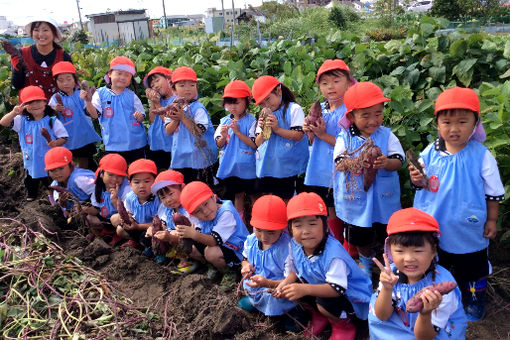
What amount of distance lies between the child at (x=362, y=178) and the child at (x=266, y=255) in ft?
1.62

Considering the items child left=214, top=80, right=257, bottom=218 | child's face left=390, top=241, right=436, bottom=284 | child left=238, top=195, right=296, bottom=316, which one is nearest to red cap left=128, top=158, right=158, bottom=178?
child left=214, top=80, right=257, bottom=218

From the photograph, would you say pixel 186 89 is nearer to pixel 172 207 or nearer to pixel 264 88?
pixel 264 88

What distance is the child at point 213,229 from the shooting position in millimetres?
3389

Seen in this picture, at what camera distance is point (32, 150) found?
4.93m

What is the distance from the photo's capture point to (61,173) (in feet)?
15.0

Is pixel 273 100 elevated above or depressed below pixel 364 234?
above

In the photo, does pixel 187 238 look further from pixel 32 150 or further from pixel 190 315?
pixel 32 150

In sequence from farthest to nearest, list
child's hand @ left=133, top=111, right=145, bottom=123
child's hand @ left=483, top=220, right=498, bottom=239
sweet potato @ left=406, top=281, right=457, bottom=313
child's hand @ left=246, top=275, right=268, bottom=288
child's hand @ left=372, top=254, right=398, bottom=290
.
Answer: child's hand @ left=133, top=111, right=145, bottom=123 < child's hand @ left=246, top=275, right=268, bottom=288 < child's hand @ left=483, top=220, right=498, bottom=239 < child's hand @ left=372, top=254, right=398, bottom=290 < sweet potato @ left=406, top=281, right=457, bottom=313

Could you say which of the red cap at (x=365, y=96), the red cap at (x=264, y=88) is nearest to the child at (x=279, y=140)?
the red cap at (x=264, y=88)

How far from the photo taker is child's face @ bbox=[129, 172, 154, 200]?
13.2 ft

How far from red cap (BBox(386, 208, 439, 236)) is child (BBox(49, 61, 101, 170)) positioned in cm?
388

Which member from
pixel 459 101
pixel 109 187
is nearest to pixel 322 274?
pixel 459 101

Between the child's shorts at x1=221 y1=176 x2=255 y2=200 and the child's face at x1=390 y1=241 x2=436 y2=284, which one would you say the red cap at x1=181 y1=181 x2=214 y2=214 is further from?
the child's face at x1=390 y1=241 x2=436 y2=284

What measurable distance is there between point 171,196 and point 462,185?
7.18ft
